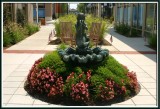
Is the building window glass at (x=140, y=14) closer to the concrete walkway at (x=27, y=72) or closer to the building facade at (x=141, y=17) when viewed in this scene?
the building facade at (x=141, y=17)

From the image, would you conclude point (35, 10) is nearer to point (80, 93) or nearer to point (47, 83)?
point (47, 83)

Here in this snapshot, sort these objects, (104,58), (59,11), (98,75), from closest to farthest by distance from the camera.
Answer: (98,75) < (104,58) < (59,11)

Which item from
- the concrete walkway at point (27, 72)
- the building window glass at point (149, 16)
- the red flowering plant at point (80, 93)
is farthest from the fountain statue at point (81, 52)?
the building window glass at point (149, 16)

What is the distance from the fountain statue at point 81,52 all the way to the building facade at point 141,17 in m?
10.6

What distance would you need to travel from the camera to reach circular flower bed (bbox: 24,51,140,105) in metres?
5.88

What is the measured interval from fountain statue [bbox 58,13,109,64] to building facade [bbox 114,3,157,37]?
10.6 m

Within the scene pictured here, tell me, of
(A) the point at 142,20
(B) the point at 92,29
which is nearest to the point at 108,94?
(B) the point at 92,29

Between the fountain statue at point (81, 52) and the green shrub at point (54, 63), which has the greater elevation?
the fountain statue at point (81, 52)

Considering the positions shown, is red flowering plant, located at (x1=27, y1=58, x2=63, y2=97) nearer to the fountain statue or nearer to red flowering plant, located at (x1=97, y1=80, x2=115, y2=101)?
the fountain statue

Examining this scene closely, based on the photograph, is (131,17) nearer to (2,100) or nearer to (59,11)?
(2,100)

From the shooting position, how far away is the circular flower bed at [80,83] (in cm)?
588

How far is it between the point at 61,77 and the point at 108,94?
3.34ft

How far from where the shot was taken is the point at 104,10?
46250mm

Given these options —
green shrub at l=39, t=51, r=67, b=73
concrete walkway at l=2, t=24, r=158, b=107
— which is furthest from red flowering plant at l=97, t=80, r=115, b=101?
green shrub at l=39, t=51, r=67, b=73
